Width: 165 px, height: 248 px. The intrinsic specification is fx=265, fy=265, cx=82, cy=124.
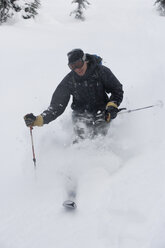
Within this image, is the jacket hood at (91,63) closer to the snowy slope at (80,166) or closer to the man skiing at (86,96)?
the man skiing at (86,96)

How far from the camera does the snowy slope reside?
350 cm

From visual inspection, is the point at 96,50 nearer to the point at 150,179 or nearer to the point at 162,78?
the point at 162,78

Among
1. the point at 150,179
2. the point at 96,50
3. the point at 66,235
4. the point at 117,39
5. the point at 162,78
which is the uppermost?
the point at 117,39

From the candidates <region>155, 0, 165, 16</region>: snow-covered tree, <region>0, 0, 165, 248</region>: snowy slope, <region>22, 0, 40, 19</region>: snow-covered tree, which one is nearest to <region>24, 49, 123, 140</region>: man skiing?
<region>0, 0, 165, 248</region>: snowy slope

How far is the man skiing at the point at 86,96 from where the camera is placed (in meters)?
4.36

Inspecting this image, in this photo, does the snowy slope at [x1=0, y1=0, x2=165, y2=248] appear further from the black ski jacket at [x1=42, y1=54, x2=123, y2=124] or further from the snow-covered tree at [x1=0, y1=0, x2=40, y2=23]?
the snow-covered tree at [x1=0, y1=0, x2=40, y2=23]

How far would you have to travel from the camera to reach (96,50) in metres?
10.7

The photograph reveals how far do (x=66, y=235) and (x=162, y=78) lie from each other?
581 centimetres

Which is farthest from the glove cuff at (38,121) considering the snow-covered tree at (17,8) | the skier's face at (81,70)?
the snow-covered tree at (17,8)

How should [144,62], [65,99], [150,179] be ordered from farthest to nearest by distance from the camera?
[144,62] → [65,99] → [150,179]

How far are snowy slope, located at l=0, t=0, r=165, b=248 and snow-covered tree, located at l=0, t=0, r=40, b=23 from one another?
3.88m

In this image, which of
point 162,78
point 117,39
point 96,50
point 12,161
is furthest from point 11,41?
point 12,161

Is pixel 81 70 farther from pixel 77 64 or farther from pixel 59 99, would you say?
pixel 59 99

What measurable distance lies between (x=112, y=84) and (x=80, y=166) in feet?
5.26
